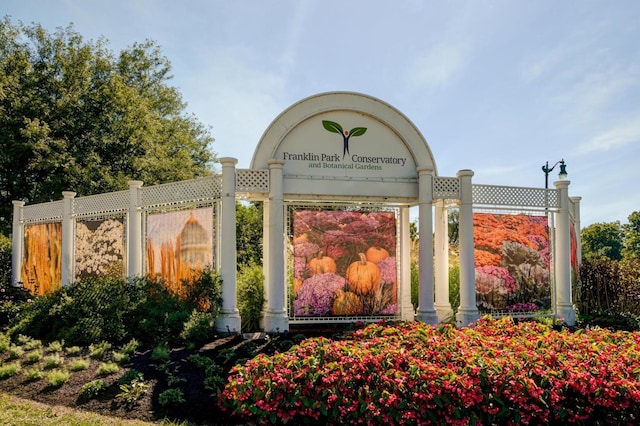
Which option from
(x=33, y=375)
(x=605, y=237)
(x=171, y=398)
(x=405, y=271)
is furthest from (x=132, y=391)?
(x=605, y=237)

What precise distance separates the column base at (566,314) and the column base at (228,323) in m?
7.53

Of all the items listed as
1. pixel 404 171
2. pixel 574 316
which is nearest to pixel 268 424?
pixel 404 171

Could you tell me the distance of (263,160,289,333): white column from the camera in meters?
10.6

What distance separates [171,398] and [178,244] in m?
5.34

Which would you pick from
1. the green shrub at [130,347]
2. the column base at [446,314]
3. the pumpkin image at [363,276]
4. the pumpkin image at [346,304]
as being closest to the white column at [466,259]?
the column base at [446,314]

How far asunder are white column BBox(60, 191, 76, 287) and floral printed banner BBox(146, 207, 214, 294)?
10.2ft

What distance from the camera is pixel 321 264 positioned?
Answer: 11648mm

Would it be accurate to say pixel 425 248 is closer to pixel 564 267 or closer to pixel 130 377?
pixel 564 267

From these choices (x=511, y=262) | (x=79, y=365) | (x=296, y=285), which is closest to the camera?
(x=79, y=365)

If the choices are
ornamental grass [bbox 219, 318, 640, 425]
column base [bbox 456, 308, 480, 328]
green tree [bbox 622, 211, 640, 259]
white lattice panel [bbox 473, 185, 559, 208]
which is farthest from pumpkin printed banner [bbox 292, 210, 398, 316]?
green tree [bbox 622, 211, 640, 259]

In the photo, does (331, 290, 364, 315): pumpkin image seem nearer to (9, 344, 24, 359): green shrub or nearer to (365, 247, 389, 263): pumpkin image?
(365, 247, 389, 263): pumpkin image

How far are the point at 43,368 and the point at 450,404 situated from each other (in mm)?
6064

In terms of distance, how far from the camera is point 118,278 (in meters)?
12.1

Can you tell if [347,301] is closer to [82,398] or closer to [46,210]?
[82,398]
